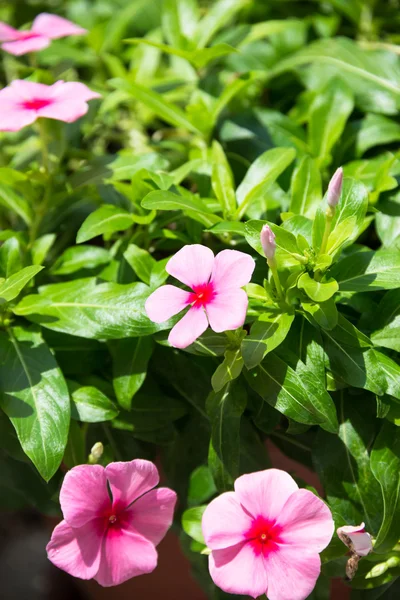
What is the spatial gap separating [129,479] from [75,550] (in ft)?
0.28

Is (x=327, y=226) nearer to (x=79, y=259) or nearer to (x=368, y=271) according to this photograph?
(x=368, y=271)

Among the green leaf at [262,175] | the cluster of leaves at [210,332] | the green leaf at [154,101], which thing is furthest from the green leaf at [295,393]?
the green leaf at [154,101]

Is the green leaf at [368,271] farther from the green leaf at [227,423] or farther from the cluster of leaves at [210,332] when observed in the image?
the green leaf at [227,423]

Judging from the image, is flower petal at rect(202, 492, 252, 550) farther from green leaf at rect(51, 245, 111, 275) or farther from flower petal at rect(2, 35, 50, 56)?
flower petal at rect(2, 35, 50, 56)

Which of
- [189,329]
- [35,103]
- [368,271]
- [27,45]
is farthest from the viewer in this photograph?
[27,45]

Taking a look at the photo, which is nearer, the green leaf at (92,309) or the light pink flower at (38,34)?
the green leaf at (92,309)

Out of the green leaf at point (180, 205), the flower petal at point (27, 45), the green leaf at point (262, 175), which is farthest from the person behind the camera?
the flower petal at point (27, 45)

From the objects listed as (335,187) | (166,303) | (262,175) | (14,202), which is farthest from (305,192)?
(14,202)

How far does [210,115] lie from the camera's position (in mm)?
944

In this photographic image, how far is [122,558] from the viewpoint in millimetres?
641

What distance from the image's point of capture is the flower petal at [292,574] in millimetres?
581

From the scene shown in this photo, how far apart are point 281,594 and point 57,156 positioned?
641 mm

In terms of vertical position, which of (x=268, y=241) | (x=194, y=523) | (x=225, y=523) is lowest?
(x=194, y=523)

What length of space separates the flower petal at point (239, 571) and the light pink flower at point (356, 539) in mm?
→ 85
